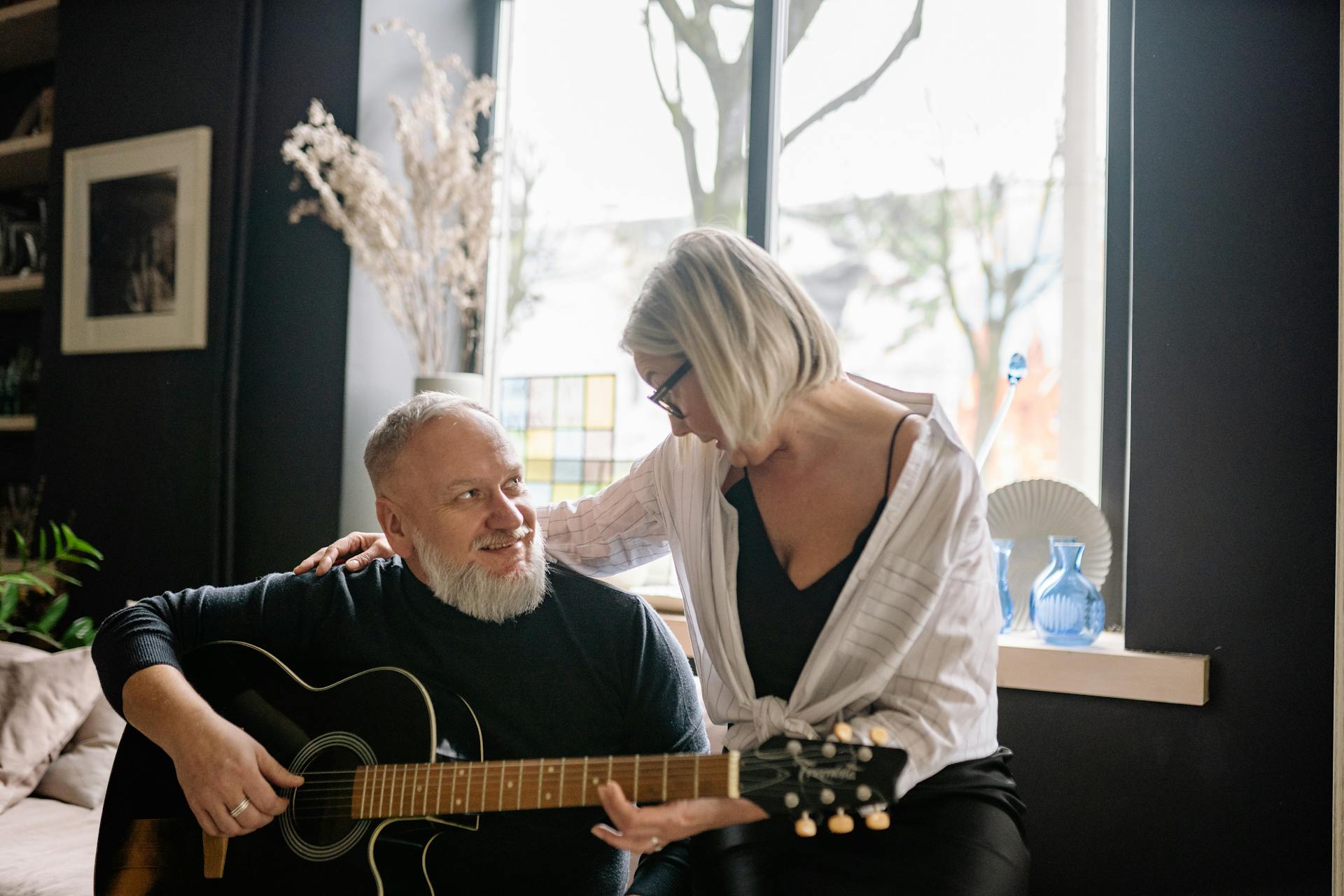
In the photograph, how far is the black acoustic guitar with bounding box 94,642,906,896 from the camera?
1.32 meters

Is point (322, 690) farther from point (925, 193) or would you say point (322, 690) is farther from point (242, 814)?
point (925, 193)

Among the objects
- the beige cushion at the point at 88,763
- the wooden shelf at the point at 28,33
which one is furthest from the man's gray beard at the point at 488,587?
the wooden shelf at the point at 28,33

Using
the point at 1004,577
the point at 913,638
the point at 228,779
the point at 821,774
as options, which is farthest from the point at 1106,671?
the point at 228,779

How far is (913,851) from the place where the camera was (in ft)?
4.12

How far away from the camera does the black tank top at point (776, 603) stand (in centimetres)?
138

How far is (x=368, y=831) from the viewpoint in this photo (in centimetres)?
139

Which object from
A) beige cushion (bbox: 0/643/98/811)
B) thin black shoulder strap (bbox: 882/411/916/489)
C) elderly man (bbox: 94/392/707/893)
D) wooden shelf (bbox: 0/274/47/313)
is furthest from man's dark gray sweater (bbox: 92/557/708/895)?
wooden shelf (bbox: 0/274/47/313)

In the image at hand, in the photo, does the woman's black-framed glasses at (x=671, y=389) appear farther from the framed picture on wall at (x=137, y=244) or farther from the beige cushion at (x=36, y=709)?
the framed picture on wall at (x=137, y=244)

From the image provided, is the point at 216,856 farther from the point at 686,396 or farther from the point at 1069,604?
→ the point at 1069,604

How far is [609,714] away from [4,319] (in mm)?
3634

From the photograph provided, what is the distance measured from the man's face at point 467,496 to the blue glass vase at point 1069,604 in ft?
3.45

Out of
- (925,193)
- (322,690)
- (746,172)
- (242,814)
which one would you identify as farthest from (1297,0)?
(242,814)

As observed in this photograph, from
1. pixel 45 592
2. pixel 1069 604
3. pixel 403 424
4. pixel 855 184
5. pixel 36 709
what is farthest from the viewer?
pixel 45 592

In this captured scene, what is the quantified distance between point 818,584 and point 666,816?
0.38 m
